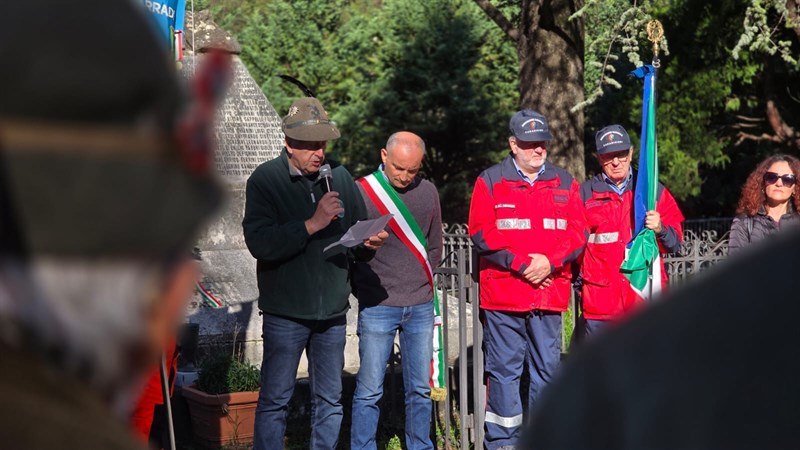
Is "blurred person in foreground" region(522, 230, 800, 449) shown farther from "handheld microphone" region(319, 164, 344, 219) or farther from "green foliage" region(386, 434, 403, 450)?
"green foliage" region(386, 434, 403, 450)

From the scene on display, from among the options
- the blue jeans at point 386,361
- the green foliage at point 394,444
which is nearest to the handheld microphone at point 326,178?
the blue jeans at point 386,361

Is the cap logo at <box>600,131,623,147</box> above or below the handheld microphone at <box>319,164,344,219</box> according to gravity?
above

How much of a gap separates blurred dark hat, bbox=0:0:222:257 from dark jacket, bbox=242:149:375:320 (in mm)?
4688

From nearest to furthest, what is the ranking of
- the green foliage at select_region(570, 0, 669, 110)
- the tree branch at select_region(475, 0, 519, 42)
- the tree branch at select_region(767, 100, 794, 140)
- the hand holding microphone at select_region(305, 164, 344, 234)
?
the hand holding microphone at select_region(305, 164, 344, 234) → the green foliage at select_region(570, 0, 669, 110) → the tree branch at select_region(475, 0, 519, 42) → the tree branch at select_region(767, 100, 794, 140)

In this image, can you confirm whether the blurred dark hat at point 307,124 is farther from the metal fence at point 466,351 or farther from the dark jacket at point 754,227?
the dark jacket at point 754,227

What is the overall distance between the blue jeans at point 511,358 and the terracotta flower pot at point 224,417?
168cm

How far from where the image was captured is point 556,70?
36.7 feet

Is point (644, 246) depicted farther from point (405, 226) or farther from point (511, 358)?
point (405, 226)

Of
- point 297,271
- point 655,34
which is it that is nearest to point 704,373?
point 297,271

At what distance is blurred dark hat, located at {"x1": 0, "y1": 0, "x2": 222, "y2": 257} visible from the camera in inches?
36.4

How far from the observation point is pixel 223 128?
13.2 metres

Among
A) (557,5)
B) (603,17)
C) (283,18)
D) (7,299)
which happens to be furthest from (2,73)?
(283,18)

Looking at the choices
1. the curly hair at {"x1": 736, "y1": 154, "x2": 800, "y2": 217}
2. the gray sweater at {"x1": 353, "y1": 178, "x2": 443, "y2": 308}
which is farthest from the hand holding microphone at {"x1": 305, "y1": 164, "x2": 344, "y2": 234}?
the curly hair at {"x1": 736, "y1": 154, "x2": 800, "y2": 217}

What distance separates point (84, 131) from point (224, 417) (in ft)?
21.1
